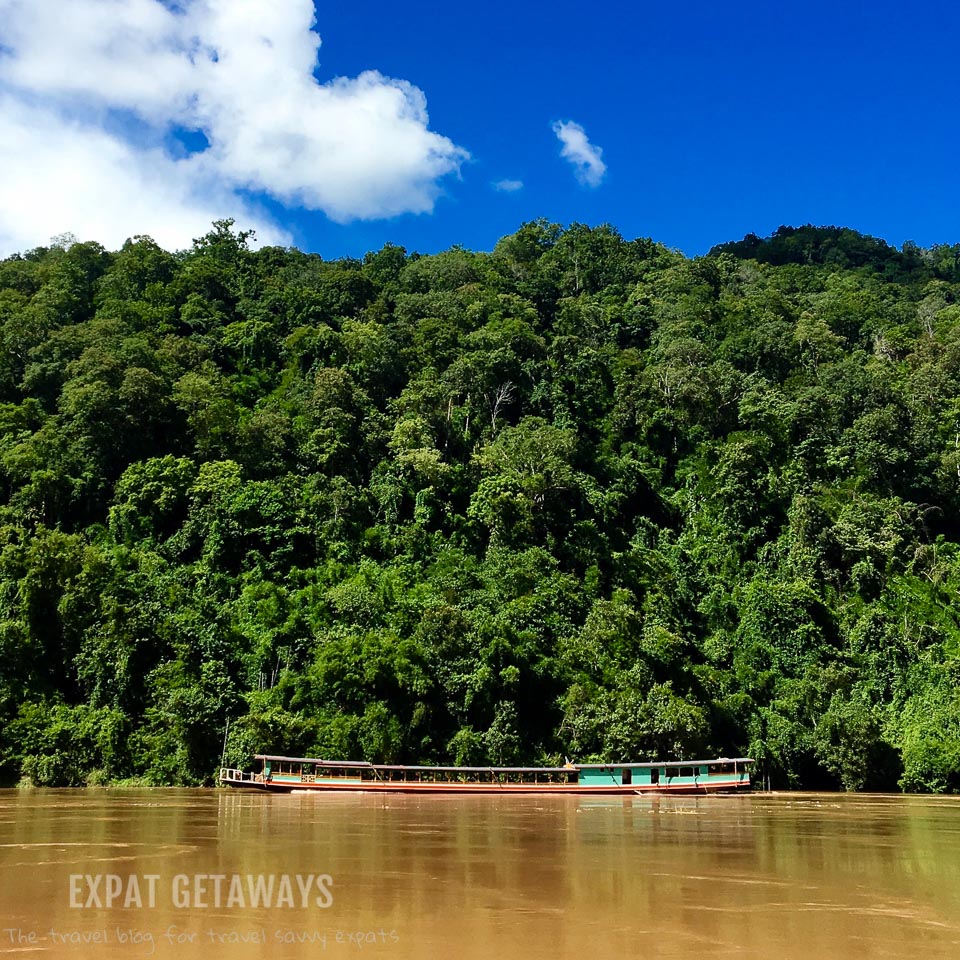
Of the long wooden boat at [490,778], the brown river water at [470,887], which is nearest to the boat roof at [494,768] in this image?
the long wooden boat at [490,778]

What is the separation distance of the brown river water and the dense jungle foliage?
45.9 ft

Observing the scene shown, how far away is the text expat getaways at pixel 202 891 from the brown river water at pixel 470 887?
48 millimetres

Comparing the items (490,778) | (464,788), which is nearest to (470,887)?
(464,788)

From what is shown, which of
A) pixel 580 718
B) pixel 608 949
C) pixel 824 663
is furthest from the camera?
pixel 824 663

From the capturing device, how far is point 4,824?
1994 centimetres

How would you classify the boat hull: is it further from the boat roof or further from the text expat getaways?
the text expat getaways

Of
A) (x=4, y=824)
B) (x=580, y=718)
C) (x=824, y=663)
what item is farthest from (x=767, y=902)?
(x=824, y=663)

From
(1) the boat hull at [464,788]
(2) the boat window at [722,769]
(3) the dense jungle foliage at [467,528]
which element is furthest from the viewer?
(3) the dense jungle foliage at [467,528]

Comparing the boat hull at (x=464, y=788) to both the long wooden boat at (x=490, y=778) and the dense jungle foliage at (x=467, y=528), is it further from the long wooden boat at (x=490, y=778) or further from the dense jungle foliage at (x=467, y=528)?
the dense jungle foliage at (x=467, y=528)

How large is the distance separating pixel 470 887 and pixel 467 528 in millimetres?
35556

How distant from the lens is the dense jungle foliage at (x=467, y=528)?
3688cm

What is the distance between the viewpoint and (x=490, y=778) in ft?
115

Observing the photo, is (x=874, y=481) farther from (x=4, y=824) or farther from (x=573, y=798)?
(x=4, y=824)

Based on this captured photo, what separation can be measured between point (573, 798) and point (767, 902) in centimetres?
2154
